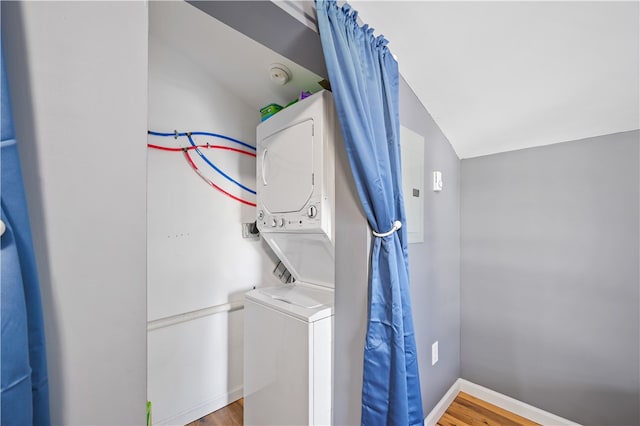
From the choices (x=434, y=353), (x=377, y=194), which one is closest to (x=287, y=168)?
(x=377, y=194)

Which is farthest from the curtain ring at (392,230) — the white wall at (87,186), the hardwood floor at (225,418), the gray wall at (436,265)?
the hardwood floor at (225,418)

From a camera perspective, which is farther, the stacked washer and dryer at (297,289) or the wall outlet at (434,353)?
the wall outlet at (434,353)

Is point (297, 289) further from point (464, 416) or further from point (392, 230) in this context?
point (464, 416)

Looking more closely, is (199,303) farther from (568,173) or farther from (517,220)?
(568,173)

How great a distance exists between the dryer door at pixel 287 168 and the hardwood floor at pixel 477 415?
1.80m

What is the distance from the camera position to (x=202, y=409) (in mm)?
1883

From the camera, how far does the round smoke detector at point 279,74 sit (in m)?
1.64

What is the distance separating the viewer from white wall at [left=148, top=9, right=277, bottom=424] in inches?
68.6

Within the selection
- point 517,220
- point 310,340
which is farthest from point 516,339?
point 310,340

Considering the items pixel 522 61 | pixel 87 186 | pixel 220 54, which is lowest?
pixel 87 186

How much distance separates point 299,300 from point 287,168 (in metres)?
0.78

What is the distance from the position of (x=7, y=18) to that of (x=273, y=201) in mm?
1233

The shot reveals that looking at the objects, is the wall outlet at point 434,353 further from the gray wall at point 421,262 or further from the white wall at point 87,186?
the white wall at point 87,186

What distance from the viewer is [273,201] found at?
165 cm
